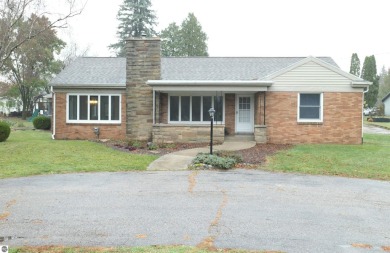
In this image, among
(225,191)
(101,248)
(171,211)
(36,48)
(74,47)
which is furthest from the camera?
(74,47)

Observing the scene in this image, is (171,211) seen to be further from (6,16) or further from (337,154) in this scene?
(6,16)

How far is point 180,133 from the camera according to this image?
17938 mm

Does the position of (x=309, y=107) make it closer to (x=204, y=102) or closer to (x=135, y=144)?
(x=204, y=102)

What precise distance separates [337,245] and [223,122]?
15208 mm

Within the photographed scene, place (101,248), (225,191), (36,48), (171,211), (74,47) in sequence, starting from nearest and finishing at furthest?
1. (101,248)
2. (171,211)
3. (225,191)
4. (36,48)
5. (74,47)

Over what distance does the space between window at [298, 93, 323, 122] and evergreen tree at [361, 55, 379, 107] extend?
132ft

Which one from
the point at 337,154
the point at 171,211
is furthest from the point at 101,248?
the point at 337,154

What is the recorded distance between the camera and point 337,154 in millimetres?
14828

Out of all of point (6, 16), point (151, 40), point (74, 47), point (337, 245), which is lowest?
point (337, 245)

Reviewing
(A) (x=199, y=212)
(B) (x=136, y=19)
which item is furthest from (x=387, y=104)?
(A) (x=199, y=212)

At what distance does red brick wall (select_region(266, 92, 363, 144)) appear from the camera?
1830 centimetres

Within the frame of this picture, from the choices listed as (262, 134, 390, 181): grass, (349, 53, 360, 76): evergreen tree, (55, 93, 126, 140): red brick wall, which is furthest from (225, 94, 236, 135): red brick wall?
(349, 53, 360, 76): evergreen tree

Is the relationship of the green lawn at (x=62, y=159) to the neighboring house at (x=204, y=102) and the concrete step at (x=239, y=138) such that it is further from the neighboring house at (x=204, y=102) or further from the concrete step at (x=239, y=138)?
the concrete step at (x=239, y=138)

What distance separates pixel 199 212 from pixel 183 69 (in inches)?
640
